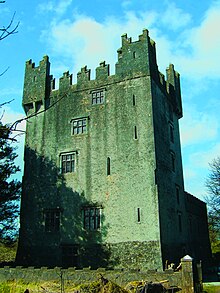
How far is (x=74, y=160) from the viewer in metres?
24.5

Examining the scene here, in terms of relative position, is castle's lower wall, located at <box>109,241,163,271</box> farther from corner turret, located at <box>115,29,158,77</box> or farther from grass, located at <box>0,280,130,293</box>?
corner turret, located at <box>115,29,158,77</box>

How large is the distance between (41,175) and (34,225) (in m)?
3.62

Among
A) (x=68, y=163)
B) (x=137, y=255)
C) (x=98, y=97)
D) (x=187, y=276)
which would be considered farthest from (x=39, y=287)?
(x=98, y=97)

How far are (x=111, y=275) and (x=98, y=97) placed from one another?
13.2 meters

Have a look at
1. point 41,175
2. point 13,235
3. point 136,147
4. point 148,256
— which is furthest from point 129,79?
point 13,235

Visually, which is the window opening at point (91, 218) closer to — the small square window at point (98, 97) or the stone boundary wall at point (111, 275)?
the stone boundary wall at point (111, 275)

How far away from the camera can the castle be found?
21.3 metres

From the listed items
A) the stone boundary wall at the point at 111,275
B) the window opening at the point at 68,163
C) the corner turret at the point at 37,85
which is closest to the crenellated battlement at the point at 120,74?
the corner turret at the point at 37,85

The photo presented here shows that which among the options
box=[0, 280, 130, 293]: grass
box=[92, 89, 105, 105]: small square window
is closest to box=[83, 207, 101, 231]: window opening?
box=[0, 280, 130, 293]: grass

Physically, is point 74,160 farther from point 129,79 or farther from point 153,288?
point 153,288

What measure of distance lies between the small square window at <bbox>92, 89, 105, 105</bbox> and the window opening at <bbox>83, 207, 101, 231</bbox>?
25.4 feet

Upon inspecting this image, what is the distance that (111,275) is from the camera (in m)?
16.3

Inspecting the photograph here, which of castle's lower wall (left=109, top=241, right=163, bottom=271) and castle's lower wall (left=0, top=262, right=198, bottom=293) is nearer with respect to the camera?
castle's lower wall (left=0, top=262, right=198, bottom=293)

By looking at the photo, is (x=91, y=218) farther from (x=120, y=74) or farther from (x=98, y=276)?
(x=120, y=74)
